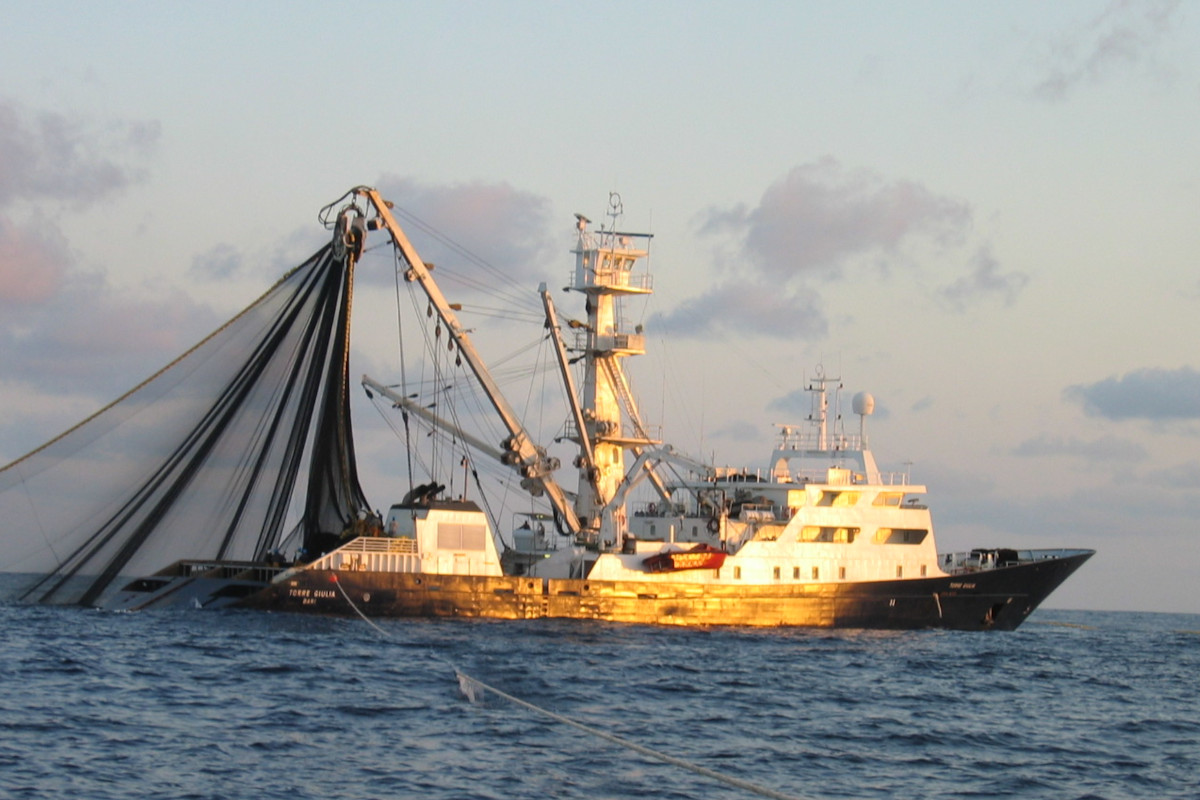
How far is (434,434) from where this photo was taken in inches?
2068

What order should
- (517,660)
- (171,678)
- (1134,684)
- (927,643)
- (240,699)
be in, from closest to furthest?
(240,699)
(171,678)
(517,660)
(1134,684)
(927,643)

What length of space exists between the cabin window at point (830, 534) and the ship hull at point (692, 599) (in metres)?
1.67

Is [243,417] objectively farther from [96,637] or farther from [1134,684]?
[1134,684]

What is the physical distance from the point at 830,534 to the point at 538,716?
26.3 metres

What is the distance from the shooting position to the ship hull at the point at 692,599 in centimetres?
4494

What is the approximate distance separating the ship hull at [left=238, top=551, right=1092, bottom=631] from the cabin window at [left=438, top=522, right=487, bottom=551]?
109 centimetres

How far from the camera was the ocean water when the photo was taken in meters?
21.5

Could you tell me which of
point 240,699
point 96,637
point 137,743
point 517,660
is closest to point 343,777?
point 137,743

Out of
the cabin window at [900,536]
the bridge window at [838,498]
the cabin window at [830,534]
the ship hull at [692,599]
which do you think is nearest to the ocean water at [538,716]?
the ship hull at [692,599]

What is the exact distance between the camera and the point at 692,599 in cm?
4900

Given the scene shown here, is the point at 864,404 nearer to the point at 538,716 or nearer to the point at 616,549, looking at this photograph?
the point at 616,549

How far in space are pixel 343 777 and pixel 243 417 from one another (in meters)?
24.9

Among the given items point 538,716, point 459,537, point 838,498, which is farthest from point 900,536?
point 538,716

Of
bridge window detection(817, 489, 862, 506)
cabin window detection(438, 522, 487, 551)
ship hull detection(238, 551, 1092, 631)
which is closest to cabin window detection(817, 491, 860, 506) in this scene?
bridge window detection(817, 489, 862, 506)
